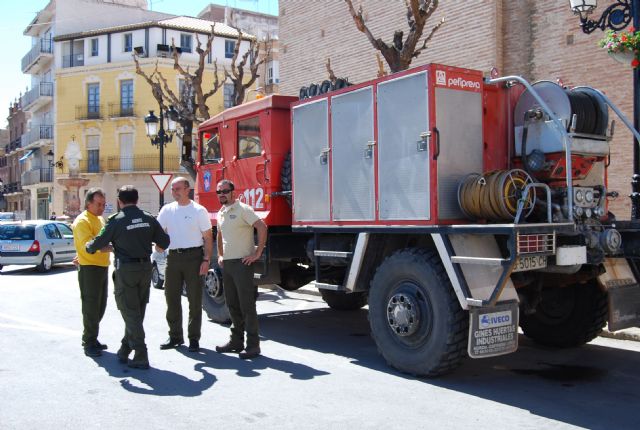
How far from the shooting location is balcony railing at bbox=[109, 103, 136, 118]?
4538cm

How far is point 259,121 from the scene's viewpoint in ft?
28.5

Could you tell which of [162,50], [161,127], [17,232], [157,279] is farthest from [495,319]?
[162,50]

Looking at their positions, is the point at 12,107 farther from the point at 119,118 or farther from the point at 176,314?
the point at 176,314

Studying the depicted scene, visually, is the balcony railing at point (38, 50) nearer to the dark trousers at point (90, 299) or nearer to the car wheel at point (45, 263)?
the car wheel at point (45, 263)

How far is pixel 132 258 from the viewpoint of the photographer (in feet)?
22.1

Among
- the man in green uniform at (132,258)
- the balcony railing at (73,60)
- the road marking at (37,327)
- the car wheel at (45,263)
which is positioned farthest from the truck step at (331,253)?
the balcony railing at (73,60)

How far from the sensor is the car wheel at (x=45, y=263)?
18047 mm

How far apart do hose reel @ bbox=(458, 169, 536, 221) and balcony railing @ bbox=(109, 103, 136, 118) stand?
42031mm

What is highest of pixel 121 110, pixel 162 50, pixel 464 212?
pixel 162 50

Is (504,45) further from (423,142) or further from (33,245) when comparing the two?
(33,245)

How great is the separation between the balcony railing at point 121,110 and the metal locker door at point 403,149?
4121 centimetres

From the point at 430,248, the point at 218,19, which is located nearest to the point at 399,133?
the point at 430,248

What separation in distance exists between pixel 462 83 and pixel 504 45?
928 centimetres

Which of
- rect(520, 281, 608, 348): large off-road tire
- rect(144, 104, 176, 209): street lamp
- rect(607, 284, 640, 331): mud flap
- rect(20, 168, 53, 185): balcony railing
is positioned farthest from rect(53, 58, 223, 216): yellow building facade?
rect(607, 284, 640, 331): mud flap
